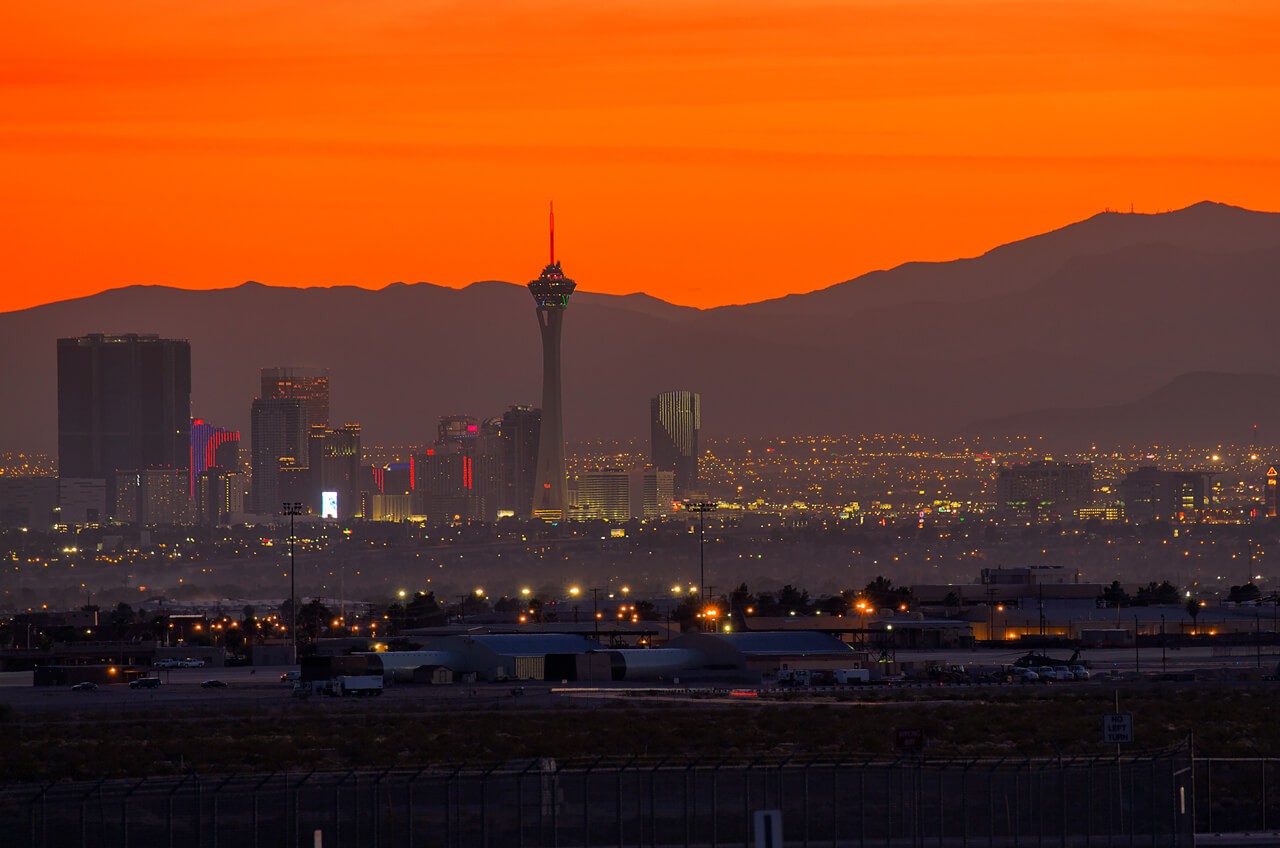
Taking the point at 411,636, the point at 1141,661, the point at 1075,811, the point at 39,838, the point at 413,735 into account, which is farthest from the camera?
the point at 411,636

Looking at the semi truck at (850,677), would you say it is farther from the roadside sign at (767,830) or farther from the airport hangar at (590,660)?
the roadside sign at (767,830)

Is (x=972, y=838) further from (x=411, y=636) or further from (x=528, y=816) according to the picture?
(x=411, y=636)

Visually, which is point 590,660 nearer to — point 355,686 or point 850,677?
point 850,677

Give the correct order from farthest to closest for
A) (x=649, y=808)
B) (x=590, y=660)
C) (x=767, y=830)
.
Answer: (x=590, y=660)
(x=649, y=808)
(x=767, y=830)

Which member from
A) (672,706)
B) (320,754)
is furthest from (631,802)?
(672,706)

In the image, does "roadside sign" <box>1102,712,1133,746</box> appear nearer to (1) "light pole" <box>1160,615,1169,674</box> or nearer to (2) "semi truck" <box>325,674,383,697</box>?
(2) "semi truck" <box>325,674,383,697</box>

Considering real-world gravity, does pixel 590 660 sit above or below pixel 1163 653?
above

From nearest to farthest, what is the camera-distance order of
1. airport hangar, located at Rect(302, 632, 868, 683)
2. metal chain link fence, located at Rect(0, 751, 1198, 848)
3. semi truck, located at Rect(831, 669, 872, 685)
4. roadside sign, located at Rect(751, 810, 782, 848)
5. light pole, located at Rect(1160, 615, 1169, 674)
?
roadside sign, located at Rect(751, 810, 782, 848) < metal chain link fence, located at Rect(0, 751, 1198, 848) < semi truck, located at Rect(831, 669, 872, 685) < airport hangar, located at Rect(302, 632, 868, 683) < light pole, located at Rect(1160, 615, 1169, 674)

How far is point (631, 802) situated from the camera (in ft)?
178

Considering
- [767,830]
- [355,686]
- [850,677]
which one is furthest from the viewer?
[850,677]

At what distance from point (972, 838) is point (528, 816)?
8.85 meters

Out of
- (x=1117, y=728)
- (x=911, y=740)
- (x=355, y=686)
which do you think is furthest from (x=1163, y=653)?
(x=1117, y=728)

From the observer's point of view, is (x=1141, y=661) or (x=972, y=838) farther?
(x=1141, y=661)

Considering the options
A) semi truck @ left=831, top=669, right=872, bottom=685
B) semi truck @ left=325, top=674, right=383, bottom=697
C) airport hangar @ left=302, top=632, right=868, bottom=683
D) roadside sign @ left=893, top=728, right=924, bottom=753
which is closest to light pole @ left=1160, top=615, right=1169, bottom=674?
semi truck @ left=831, top=669, right=872, bottom=685
